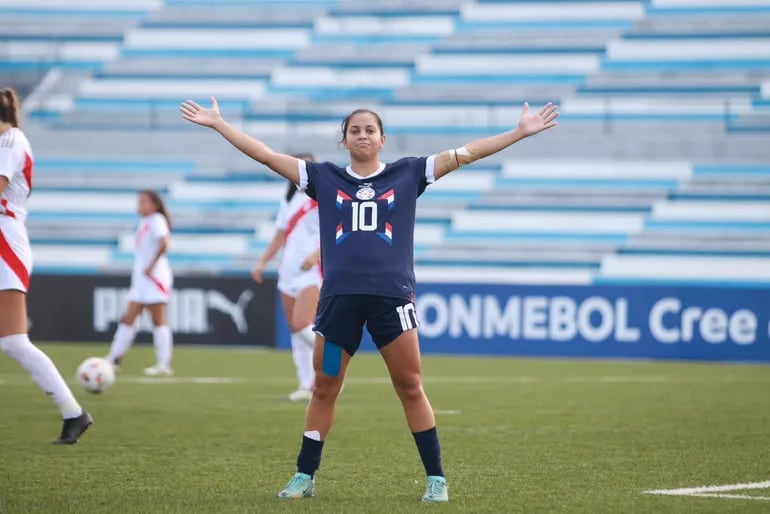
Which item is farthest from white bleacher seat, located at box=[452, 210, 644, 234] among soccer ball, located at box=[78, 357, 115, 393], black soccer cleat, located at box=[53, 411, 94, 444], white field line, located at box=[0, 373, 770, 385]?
black soccer cleat, located at box=[53, 411, 94, 444]

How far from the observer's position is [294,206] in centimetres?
1270

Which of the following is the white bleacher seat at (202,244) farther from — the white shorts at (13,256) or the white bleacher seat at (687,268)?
the white shorts at (13,256)

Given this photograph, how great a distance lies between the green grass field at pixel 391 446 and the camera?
257 inches

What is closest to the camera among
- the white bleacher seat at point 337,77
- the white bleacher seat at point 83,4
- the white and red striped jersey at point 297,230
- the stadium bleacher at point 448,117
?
the white and red striped jersey at point 297,230

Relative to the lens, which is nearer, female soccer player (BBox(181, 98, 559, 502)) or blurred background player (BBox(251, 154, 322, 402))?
female soccer player (BBox(181, 98, 559, 502))

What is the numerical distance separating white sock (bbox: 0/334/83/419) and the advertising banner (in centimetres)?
1206

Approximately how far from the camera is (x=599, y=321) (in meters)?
19.5

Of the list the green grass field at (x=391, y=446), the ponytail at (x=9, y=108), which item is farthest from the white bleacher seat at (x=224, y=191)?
the ponytail at (x=9, y=108)

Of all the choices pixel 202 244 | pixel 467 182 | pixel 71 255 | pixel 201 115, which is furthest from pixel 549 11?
pixel 201 115

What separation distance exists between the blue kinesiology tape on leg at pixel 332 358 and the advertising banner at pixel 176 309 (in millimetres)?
14144

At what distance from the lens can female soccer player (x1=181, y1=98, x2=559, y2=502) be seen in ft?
21.2

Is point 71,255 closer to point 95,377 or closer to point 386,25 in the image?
point 386,25

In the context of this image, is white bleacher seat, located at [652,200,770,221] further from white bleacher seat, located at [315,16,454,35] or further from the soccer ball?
the soccer ball

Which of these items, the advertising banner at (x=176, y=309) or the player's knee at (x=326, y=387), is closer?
the player's knee at (x=326, y=387)
